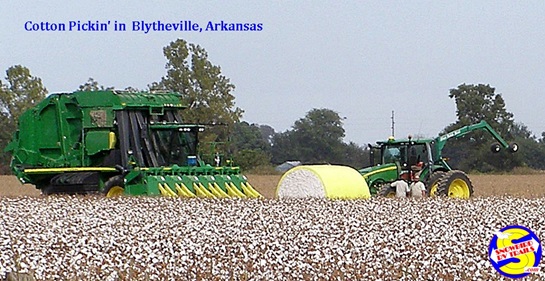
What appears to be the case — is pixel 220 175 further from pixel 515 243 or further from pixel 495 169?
pixel 495 169

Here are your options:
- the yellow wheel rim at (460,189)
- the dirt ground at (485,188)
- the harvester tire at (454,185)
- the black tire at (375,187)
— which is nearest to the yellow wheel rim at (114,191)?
the dirt ground at (485,188)

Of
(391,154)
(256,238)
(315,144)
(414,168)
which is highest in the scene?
(315,144)

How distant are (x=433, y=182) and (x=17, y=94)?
153 feet

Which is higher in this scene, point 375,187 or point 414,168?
point 414,168

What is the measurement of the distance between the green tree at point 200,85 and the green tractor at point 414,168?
1038 inches

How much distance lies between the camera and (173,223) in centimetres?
1462

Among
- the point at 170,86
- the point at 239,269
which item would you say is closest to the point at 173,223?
the point at 239,269

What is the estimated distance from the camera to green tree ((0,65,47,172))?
61.3m

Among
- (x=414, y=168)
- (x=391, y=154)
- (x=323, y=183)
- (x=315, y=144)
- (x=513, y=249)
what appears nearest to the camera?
(x=513, y=249)

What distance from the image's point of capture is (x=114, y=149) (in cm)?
2220

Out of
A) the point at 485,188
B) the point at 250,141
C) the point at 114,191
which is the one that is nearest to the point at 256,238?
the point at 114,191

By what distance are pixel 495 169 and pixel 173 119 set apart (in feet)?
121

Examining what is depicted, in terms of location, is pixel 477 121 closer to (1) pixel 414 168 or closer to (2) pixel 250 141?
(2) pixel 250 141

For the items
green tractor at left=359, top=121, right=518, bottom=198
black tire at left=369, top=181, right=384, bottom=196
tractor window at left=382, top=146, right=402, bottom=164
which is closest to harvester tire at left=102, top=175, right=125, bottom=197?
green tractor at left=359, top=121, right=518, bottom=198
